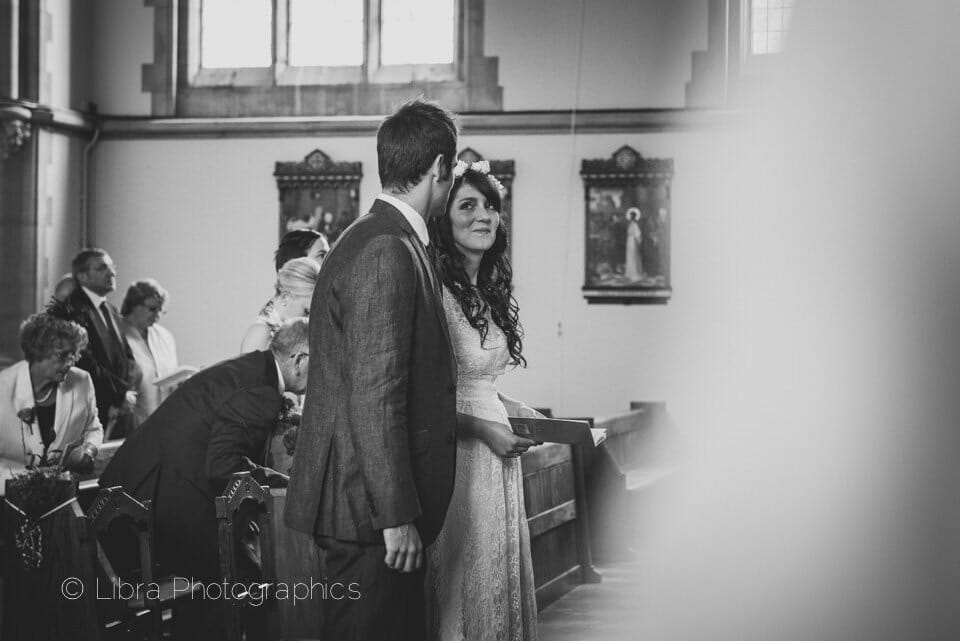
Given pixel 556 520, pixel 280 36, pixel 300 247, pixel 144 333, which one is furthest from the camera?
pixel 280 36

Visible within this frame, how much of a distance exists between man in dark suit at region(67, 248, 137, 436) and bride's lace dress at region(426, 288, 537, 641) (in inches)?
176

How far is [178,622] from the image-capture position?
377 centimetres

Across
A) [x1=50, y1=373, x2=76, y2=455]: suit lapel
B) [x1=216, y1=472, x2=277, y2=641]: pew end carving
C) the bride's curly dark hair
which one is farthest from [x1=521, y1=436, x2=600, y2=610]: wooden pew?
the bride's curly dark hair

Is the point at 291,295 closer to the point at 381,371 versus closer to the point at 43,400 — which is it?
the point at 43,400

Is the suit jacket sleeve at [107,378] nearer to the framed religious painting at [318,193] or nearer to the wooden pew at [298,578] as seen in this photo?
the wooden pew at [298,578]

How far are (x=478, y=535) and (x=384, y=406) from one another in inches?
32.9

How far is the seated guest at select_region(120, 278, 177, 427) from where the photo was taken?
766cm

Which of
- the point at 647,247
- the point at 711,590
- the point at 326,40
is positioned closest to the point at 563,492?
the point at 711,590

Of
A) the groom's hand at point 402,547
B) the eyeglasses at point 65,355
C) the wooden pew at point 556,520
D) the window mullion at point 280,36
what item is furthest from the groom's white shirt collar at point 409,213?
the window mullion at point 280,36

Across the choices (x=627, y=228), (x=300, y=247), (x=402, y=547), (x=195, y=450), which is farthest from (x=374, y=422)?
(x=627, y=228)

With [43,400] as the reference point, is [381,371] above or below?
above

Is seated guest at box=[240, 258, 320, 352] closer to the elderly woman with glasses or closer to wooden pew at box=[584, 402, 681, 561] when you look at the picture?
the elderly woman with glasses

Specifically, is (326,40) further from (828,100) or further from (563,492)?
(828,100)

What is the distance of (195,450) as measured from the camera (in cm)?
361
